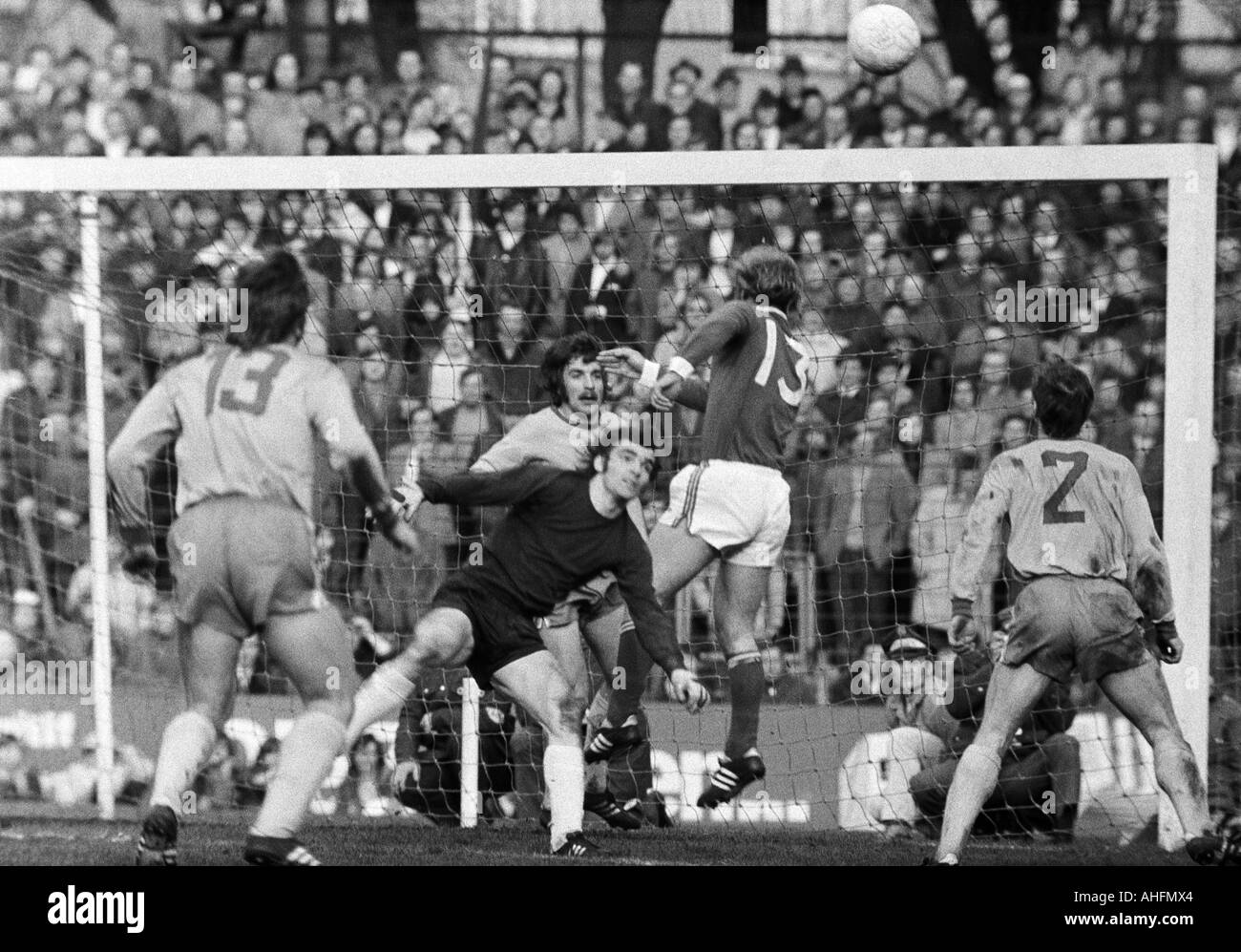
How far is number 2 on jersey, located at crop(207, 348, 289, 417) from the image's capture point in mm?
6352

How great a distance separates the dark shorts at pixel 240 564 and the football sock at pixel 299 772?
0.39 metres

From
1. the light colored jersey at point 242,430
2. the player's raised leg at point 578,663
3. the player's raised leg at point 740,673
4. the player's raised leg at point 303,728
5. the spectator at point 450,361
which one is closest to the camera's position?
the player's raised leg at point 303,728

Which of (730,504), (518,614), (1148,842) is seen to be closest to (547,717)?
(518,614)

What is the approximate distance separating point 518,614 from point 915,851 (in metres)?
1.99

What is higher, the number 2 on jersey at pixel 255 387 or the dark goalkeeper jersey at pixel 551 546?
the number 2 on jersey at pixel 255 387

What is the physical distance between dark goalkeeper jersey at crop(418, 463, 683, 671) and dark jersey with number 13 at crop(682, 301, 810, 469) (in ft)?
2.18

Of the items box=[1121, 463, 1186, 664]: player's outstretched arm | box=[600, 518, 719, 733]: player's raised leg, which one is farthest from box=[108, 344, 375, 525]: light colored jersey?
box=[1121, 463, 1186, 664]: player's outstretched arm

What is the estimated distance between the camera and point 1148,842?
27.3ft

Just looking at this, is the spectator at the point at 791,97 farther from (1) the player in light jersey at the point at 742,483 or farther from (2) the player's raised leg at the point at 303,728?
(2) the player's raised leg at the point at 303,728

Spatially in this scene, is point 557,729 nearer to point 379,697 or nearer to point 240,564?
point 379,697

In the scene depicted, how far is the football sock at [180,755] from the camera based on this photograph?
6227 millimetres

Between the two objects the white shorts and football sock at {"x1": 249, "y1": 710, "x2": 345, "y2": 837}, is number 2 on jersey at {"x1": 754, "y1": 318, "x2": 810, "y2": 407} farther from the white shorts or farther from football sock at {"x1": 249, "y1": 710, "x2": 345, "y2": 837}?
football sock at {"x1": 249, "y1": 710, "x2": 345, "y2": 837}

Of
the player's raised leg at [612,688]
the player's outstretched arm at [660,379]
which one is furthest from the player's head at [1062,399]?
the player's raised leg at [612,688]

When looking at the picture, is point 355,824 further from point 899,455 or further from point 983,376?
point 983,376
